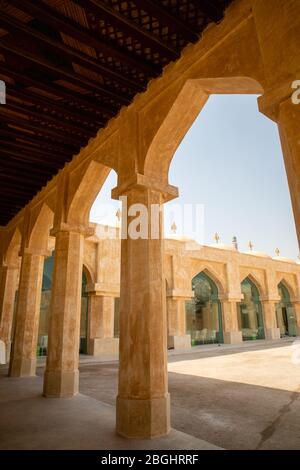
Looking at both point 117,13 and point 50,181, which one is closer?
point 117,13

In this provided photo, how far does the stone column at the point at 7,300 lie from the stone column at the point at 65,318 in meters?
5.59

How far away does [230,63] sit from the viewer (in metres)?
3.75

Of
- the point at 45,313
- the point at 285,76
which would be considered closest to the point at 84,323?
the point at 45,313

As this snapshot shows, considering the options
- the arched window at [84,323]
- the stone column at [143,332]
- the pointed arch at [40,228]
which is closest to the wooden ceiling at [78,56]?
the stone column at [143,332]

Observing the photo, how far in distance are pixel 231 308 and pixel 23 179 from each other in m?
16.8

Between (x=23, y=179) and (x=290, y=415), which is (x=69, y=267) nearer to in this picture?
(x=23, y=179)

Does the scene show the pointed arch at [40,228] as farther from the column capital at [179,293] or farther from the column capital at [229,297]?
the column capital at [229,297]

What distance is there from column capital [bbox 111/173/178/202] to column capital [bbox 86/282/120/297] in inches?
421

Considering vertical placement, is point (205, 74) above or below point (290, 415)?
above

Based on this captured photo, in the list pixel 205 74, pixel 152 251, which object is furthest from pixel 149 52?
pixel 152 251

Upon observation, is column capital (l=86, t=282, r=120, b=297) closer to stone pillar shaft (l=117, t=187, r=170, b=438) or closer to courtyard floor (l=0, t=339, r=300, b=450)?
courtyard floor (l=0, t=339, r=300, b=450)

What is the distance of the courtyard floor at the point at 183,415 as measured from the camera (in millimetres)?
3693

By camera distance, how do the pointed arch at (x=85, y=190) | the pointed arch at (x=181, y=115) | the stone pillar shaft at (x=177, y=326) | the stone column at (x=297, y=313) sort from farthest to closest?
1. the stone column at (x=297, y=313)
2. the stone pillar shaft at (x=177, y=326)
3. the pointed arch at (x=85, y=190)
4. the pointed arch at (x=181, y=115)

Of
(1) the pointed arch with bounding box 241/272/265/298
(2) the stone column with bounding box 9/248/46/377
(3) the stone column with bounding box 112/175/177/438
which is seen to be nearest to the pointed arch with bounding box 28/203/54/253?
(2) the stone column with bounding box 9/248/46/377
